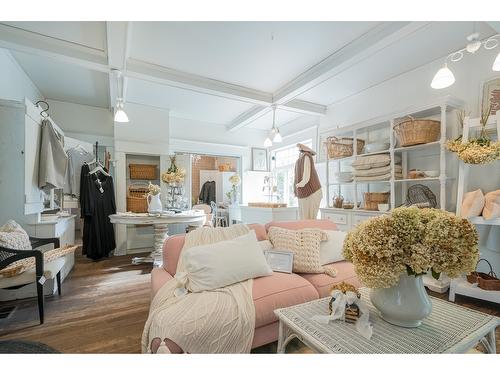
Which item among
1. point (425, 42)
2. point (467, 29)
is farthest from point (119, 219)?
point (467, 29)

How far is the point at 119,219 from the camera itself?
3.03 metres

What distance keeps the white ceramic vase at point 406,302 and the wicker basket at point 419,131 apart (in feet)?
6.97

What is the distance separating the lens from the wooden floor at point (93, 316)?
166 centimetres

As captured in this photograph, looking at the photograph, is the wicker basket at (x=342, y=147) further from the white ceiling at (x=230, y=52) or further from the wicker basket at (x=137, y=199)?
the wicker basket at (x=137, y=199)

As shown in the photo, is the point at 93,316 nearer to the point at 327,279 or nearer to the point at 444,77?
the point at 327,279

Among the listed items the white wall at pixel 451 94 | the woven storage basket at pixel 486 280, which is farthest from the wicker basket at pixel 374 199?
the woven storage basket at pixel 486 280

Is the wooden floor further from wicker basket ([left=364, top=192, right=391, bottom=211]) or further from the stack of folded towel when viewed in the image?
the stack of folded towel

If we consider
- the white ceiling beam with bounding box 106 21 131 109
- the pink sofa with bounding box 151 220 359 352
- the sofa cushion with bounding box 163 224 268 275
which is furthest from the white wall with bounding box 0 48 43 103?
the pink sofa with bounding box 151 220 359 352

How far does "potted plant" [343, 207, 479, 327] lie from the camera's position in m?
0.92

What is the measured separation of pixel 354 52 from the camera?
2.45 metres

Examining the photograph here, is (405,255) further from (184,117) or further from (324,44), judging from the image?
(184,117)

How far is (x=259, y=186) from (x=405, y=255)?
196 inches

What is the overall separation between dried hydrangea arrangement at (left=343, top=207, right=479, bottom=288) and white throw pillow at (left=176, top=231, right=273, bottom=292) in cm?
85

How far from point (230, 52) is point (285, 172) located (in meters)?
3.41
